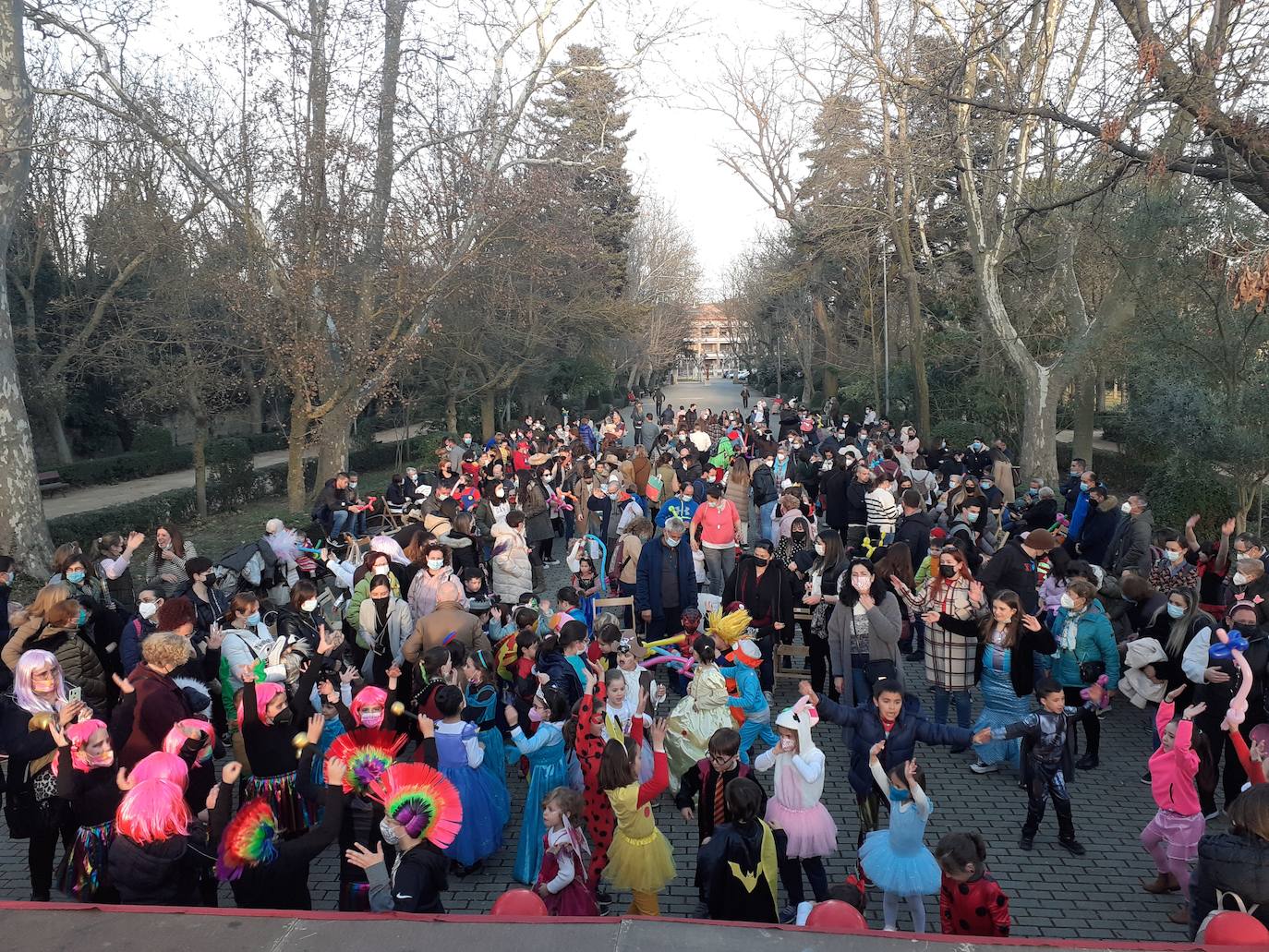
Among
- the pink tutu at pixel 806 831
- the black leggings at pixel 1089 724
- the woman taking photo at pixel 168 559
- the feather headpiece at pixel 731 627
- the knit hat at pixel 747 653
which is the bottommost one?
the black leggings at pixel 1089 724

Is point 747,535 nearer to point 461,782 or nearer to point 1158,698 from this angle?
point 1158,698

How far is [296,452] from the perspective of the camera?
16.6m

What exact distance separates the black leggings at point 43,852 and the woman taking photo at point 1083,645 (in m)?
6.63

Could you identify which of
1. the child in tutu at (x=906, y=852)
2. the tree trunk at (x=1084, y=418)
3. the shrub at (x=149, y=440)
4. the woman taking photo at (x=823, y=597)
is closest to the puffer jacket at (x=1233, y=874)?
the child in tutu at (x=906, y=852)

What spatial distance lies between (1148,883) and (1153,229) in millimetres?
13192

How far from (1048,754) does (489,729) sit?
351 centimetres

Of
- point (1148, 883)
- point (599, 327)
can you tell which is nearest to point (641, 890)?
point (1148, 883)

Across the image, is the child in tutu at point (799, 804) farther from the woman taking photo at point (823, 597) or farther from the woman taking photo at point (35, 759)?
the woman taking photo at point (35, 759)

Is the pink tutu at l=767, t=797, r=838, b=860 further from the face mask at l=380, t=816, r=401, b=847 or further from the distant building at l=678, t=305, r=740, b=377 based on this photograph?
the distant building at l=678, t=305, r=740, b=377

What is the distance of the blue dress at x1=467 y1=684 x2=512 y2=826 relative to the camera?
5.62m

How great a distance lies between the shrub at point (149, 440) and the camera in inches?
1235

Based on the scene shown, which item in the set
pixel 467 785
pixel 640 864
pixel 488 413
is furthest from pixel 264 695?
pixel 488 413

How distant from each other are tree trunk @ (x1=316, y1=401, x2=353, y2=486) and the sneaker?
47.0 feet

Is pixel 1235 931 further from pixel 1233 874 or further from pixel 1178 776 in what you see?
pixel 1178 776
